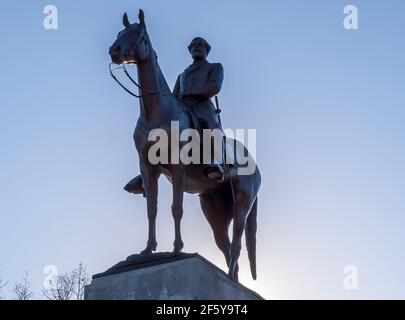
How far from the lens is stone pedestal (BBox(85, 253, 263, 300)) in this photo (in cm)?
1093

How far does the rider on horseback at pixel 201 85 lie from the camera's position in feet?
42.9

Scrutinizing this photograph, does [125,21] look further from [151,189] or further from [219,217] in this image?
[219,217]

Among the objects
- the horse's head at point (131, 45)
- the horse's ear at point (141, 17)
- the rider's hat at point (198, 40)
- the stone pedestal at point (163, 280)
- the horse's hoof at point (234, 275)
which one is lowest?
the stone pedestal at point (163, 280)

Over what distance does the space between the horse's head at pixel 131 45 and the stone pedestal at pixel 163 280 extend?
282cm

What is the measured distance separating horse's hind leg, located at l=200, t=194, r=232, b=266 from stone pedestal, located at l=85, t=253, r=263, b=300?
8.26 feet

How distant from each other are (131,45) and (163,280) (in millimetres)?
3359

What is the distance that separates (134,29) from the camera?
1205 cm

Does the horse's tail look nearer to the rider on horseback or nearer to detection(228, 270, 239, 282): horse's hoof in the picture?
detection(228, 270, 239, 282): horse's hoof

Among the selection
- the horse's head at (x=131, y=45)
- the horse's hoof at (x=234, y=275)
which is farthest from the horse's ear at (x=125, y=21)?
the horse's hoof at (x=234, y=275)

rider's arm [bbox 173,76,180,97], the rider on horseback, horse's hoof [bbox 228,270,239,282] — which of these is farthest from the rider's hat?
horse's hoof [bbox 228,270,239,282]

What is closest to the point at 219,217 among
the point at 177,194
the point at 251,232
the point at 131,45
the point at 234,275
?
the point at 251,232

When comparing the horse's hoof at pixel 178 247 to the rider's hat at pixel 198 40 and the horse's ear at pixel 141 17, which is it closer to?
the horse's ear at pixel 141 17

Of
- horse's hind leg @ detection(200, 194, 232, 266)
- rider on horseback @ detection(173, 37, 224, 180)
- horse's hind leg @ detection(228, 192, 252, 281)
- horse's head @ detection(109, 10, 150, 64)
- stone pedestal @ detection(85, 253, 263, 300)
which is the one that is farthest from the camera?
horse's hind leg @ detection(200, 194, 232, 266)
